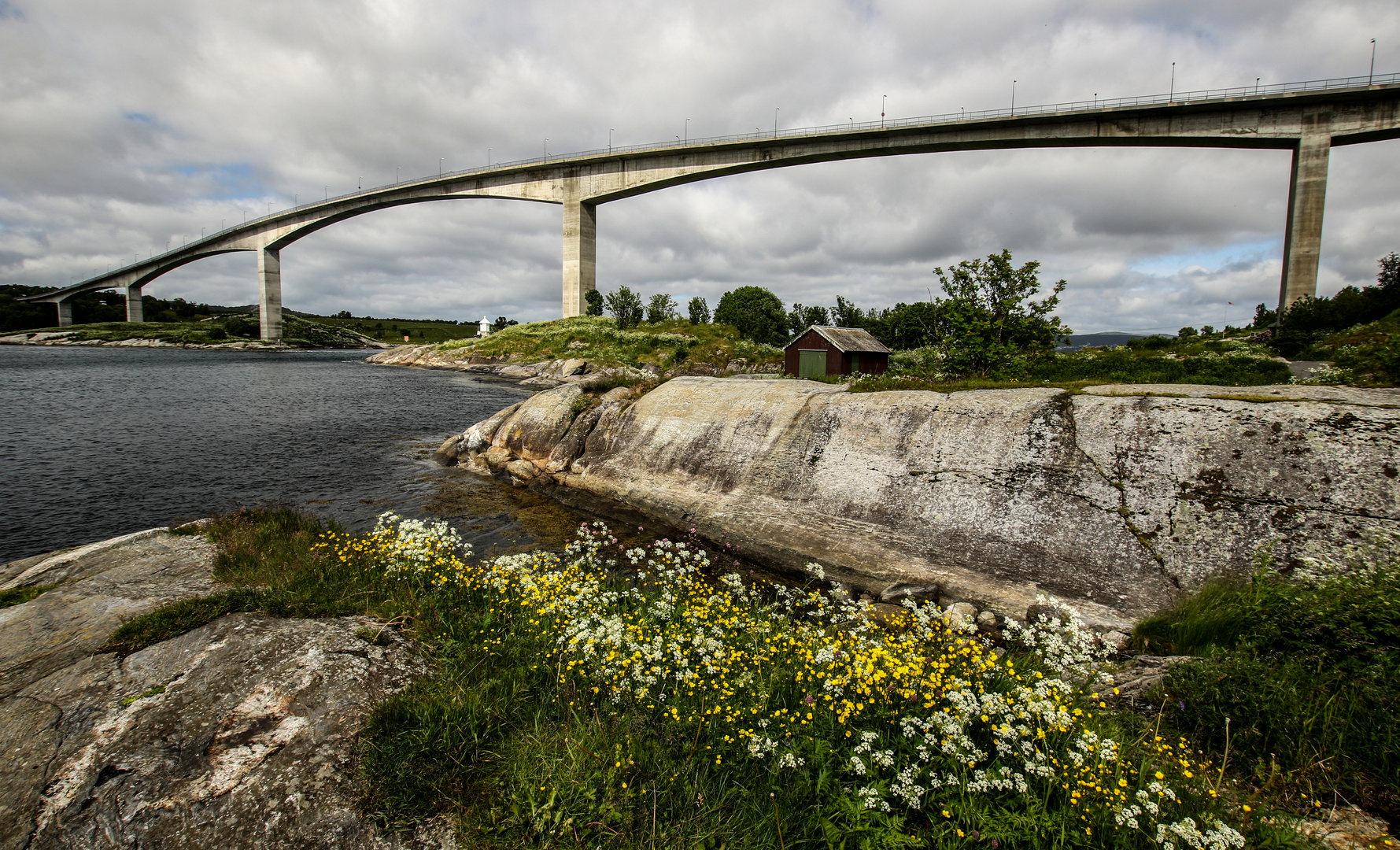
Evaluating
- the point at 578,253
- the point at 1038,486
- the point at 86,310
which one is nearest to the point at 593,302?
the point at 578,253

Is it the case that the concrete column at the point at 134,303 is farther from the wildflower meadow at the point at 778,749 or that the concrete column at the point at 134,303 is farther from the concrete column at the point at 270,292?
the wildflower meadow at the point at 778,749

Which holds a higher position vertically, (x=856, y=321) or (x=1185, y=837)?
(x=856, y=321)

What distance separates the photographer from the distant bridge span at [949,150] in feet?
114

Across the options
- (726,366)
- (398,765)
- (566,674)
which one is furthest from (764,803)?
(726,366)

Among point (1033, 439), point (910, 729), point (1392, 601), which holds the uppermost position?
point (1033, 439)

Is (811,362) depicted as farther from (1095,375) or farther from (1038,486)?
(1038,486)

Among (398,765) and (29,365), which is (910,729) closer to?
(398,765)

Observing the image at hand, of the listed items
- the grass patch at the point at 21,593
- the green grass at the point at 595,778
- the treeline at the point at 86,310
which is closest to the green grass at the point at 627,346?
the grass patch at the point at 21,593

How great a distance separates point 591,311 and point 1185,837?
7209 centimetres

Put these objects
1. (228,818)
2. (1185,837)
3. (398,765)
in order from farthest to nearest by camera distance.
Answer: (398,765) → (228,818) → (1185,837)

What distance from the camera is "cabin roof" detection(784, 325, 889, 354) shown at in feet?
101

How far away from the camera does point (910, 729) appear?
12.7ft

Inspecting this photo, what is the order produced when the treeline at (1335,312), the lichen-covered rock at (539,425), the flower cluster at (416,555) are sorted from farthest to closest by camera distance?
the treeline at (1335,312) → the lichen-covered rock at (539,425) → the flower cluster at (416,555)

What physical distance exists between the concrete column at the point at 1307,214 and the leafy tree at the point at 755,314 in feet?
182
